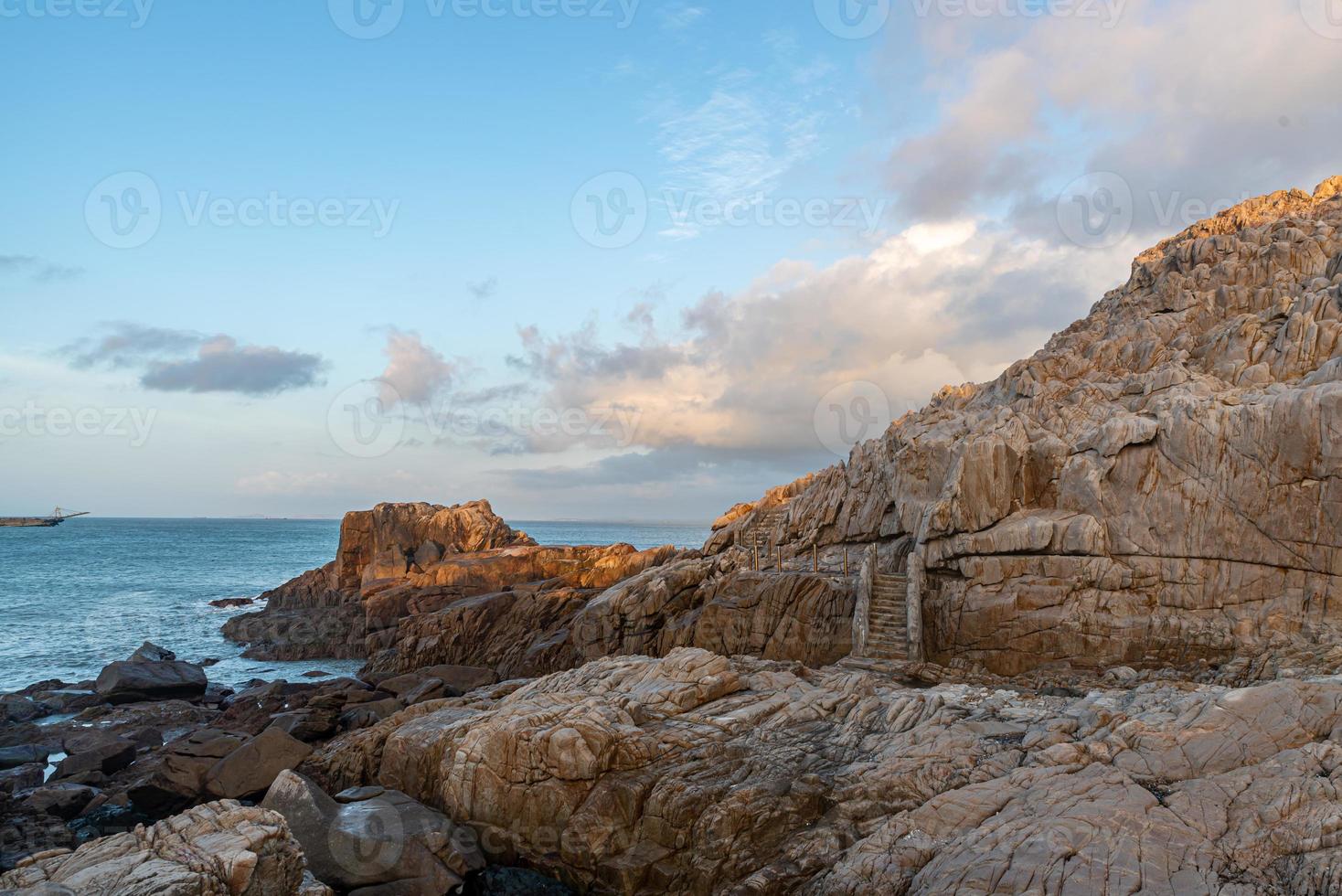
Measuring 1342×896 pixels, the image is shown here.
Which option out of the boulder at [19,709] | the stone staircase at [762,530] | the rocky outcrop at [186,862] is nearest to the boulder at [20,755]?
the boulder at [19,709]

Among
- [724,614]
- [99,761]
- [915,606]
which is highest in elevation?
[915,606]

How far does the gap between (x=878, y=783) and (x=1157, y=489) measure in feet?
46.6

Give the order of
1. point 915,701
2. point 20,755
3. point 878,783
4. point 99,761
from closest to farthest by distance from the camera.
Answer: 1. point 878,783
2. point 915,701
3. point 99,761
4. point 20,755

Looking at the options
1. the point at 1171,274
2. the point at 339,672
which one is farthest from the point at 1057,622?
the point at 339,672

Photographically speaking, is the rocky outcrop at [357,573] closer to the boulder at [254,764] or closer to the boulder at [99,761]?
the boulder at [99,761]

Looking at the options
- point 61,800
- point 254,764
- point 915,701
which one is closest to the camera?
point 915,701

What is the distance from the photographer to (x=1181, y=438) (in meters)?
21.8

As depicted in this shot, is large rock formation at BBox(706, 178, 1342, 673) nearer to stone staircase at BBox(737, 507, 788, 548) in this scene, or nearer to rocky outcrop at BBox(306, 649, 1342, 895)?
rocky outcrop at BBox(306, 649, 1342, 895)

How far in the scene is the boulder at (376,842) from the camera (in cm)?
1437

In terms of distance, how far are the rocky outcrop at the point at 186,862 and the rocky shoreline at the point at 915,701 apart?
66 millimetres

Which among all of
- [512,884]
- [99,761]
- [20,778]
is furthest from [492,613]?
[512,884]

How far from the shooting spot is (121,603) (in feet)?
217

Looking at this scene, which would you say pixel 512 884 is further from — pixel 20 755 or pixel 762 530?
pixel 762 530

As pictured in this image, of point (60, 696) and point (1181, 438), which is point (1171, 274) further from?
point (60, 696)
